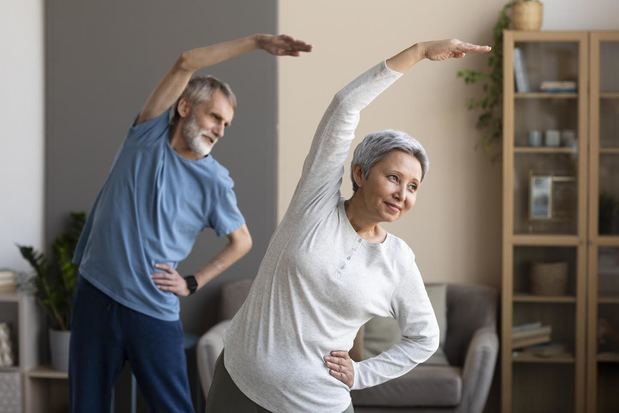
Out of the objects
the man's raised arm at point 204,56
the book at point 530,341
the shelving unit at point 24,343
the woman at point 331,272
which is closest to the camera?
the woman at point 331,272

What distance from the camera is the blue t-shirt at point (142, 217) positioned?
123 inches

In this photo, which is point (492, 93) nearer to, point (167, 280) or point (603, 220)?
point (603, 220)

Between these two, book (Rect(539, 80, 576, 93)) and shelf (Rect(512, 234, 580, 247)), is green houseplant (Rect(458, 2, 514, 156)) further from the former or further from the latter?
shelf (Rect(512, 234, 580, 247))

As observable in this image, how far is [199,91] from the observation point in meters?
3.18

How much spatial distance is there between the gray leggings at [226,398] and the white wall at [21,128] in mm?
3245

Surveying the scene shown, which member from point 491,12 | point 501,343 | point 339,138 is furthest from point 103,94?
point 339,138

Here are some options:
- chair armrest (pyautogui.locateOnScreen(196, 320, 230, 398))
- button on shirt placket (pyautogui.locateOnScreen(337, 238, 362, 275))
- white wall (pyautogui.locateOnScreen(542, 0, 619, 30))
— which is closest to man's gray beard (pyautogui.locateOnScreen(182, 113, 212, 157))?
button on shirt placket (pyautogui.locateOnScreen(337, 238, 362, 275))

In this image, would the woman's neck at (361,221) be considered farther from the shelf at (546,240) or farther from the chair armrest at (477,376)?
the shelf at (546,240)

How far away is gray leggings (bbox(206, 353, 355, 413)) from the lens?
87.0 inches

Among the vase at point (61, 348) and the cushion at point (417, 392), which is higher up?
the vase at point (61, 348)

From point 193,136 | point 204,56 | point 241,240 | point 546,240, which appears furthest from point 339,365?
point 546,240

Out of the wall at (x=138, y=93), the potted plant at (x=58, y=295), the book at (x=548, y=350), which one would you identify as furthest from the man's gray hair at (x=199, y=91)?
the book at (x=548, y=350)

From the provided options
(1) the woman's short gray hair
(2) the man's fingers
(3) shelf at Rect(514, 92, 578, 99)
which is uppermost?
(3) shelf at Rect(514, 92, 578, 99)

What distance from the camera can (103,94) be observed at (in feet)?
17.9
